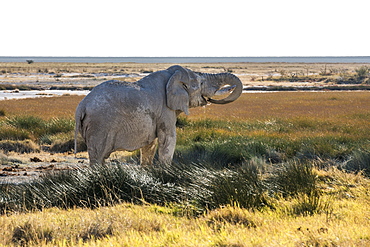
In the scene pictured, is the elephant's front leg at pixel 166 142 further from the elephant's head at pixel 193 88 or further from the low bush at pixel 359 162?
the low bush at pixel 359 162

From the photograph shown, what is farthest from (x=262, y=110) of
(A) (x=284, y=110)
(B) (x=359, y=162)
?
(B) (x=359, y=162)

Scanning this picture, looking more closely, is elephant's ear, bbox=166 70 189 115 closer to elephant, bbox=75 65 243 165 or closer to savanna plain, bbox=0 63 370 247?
elephant, bbox=75 65 243 165

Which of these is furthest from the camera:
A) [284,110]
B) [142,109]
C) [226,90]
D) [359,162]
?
[284,110]

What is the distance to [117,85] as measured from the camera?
33.2ft

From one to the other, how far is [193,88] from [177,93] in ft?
2.41

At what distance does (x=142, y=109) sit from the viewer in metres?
10.2

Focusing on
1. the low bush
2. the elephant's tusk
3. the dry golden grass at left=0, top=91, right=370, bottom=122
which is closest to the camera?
the elephant's tusk

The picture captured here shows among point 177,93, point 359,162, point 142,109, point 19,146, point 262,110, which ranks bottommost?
point 262,110

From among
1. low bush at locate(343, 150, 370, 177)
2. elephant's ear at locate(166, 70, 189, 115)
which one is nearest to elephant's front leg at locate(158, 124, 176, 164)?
elephant's ear at locate(166, 70, 189, 115)

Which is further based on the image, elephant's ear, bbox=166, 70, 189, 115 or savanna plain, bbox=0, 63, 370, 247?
elephant's ear, bbox=166, 70, 189, 115

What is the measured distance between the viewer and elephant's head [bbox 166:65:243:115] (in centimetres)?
1082

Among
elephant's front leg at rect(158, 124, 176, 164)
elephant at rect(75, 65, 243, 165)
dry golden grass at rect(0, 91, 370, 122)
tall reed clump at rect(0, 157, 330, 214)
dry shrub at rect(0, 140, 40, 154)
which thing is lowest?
dry golden grass at rect(0, 91, 370, 122)

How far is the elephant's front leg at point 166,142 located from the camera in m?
10.8

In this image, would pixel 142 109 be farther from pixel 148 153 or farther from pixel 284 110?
pixel 284 110
